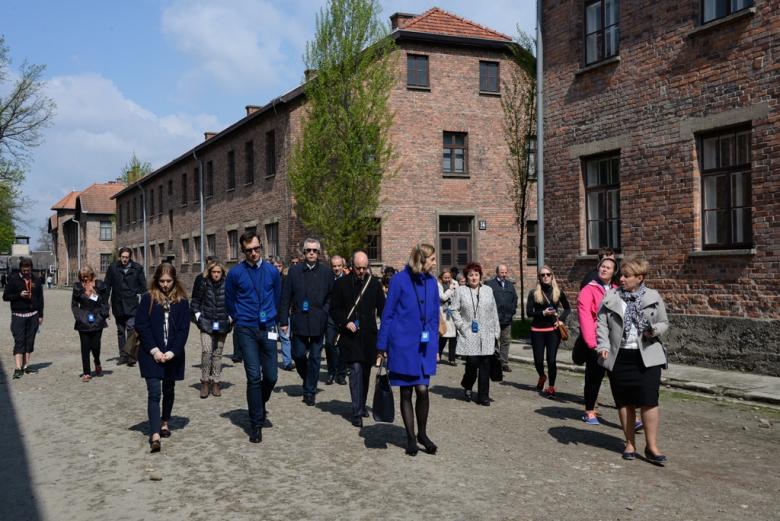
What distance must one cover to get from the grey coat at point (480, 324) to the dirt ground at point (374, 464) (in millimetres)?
722

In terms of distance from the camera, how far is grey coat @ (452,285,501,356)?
31.4ft

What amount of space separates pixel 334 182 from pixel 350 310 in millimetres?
16314

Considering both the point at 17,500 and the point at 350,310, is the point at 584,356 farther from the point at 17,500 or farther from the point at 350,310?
the point at 17,500

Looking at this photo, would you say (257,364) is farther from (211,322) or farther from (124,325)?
(124,325)

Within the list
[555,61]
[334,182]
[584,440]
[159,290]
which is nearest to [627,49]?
[555,61]

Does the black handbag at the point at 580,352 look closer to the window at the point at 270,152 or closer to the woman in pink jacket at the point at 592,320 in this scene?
the woman in pink jacket at the point at 592,320

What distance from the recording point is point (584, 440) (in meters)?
7.53

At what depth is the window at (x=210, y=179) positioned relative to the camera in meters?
37.1

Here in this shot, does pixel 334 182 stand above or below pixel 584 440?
above

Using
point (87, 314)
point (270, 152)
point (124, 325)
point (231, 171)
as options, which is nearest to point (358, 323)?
point (87, 314)

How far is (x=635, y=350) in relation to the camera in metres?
6.68

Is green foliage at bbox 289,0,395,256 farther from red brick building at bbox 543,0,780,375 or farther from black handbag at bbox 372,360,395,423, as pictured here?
black handbag at bbox 372,360,395,423

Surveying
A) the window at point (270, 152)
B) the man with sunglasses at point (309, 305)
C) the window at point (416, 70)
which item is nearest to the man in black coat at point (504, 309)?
the man with sunglasses at point (309, 305)

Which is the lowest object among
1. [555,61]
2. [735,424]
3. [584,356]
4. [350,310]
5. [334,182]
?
[735,424]
